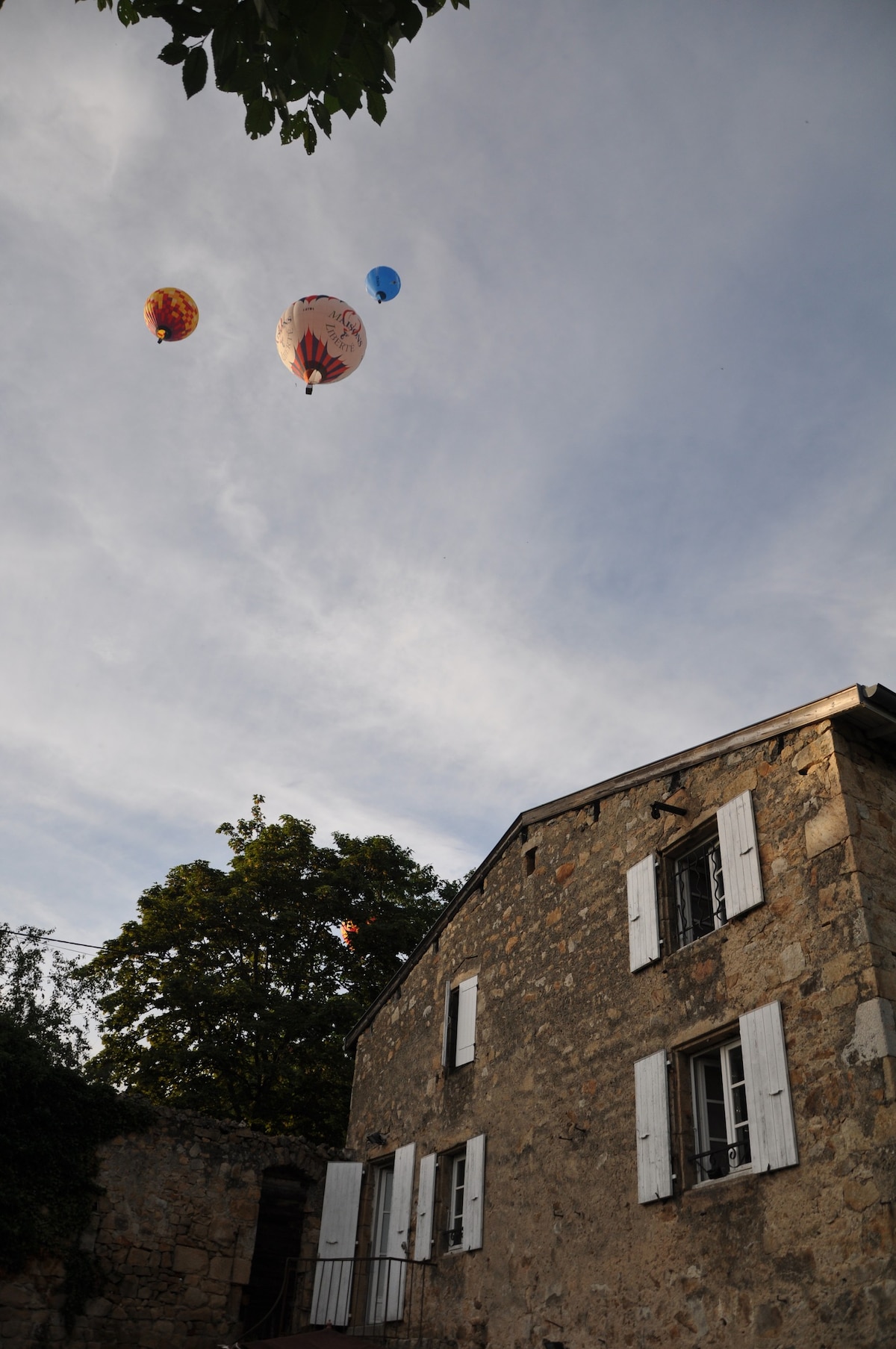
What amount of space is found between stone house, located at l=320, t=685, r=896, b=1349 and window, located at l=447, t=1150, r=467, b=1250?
0.03 meters

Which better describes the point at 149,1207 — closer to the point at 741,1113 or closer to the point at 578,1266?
the point at 578,1266

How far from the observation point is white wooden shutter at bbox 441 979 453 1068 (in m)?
10.4

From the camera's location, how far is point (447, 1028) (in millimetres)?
10578

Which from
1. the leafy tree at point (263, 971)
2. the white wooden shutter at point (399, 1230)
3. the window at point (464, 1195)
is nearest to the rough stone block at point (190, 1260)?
the white wooden shutter at point (399, 1230)

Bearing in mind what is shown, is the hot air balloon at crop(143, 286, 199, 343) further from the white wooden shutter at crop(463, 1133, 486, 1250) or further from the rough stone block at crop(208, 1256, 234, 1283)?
the rough stone block at crop(208, 1256, 234, 1283)

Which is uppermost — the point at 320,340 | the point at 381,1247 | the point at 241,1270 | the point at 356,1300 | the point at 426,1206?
the point at 320,340

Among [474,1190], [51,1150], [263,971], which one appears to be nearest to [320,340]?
[474,1190]

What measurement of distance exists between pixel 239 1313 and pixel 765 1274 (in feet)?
25.2

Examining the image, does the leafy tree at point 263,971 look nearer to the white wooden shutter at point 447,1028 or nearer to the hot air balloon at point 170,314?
the white wooden shutter at point 447,1028

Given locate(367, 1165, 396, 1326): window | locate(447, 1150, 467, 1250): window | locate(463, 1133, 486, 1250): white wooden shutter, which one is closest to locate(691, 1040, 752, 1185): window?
locate(463, 1133, 486, 1250): white wooden shutter

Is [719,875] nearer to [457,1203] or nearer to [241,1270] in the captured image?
[457,1203]

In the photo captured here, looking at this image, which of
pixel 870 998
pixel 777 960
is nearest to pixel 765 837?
pixel 777 960

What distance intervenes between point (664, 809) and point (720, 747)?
2.35ft

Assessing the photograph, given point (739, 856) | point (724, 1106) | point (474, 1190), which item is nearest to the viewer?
point (724, 1106)
